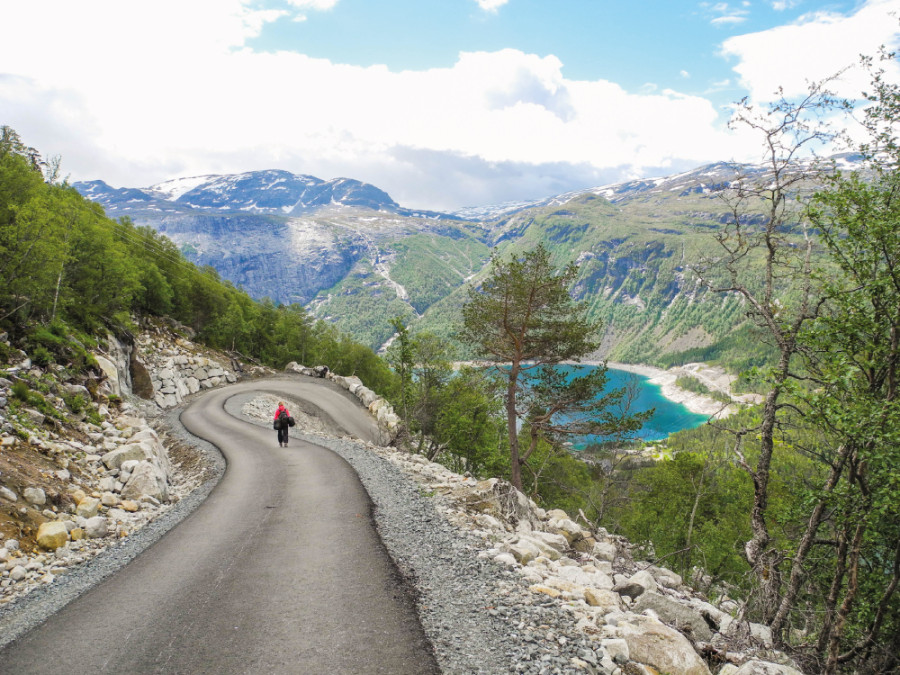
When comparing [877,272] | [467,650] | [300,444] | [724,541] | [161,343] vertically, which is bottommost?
[724,541]

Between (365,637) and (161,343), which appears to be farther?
(161,343)

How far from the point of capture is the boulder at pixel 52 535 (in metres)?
10.8

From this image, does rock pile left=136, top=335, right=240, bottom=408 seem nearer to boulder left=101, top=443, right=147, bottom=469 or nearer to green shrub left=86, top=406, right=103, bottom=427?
green shrub left=86, top=406, right=103, bottom=427

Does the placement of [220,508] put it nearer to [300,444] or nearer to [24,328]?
[300,444]

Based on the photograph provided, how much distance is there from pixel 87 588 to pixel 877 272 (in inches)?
701

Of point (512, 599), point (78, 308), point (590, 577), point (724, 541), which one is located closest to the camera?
point (512, 599)

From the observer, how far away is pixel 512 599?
836 centimetres

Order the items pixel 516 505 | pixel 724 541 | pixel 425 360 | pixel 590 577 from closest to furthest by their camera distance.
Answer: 1. pixel 590 577
2. pixel 516 505
3. pixel 724 541
4. pixel 425 360

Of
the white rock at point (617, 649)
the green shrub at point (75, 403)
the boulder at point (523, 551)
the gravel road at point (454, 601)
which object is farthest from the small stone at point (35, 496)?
the white rock at point (617, 649)

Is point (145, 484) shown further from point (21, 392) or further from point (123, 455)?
point (21, 392)

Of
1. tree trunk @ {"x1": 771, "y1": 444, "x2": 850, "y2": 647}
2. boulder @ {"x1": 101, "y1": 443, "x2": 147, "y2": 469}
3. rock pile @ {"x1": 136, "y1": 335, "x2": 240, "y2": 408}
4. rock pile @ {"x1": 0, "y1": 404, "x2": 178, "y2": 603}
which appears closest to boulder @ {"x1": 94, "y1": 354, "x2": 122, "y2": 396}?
A: rock pile @ {"x1": 0, "y1": 404, "x2": 178, "y2": 603}

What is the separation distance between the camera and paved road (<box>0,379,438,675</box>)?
6777mm

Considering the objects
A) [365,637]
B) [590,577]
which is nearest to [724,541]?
[590,577]

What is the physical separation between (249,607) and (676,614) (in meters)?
8.58
